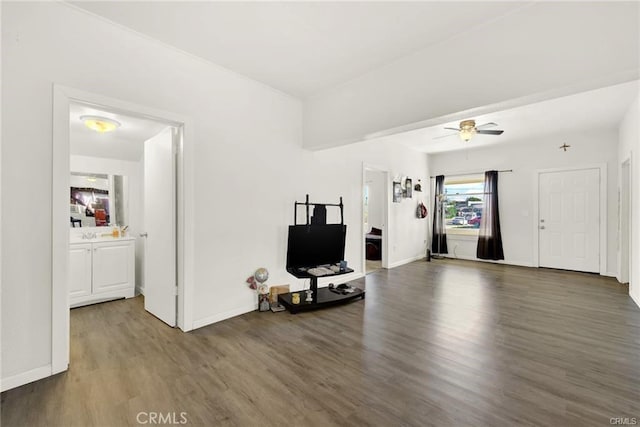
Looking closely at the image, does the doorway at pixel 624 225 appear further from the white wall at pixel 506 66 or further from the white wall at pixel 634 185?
the white wall at pixel 506 66

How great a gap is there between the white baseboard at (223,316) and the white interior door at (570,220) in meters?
6.25

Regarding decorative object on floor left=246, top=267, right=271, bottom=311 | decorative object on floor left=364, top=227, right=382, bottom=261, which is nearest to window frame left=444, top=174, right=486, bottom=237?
decorative object on floor left=364, top=227, right=382, bottom=261

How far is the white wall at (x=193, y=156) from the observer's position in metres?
1.95

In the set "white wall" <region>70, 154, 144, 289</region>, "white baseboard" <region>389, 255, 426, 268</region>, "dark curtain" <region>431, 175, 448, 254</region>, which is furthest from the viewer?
"dark curtain" <region>431, 175, 448, 254</region>

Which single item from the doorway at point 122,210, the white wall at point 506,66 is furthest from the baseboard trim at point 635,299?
the doorway at point 122,210

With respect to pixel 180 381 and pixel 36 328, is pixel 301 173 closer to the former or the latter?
pixel 180 381

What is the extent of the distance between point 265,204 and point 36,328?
2246 millimetres

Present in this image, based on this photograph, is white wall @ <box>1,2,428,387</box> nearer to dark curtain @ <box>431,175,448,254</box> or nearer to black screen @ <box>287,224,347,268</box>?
black screen @ <box>287,224,347,268</box>

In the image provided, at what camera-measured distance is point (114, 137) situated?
3.85 meters

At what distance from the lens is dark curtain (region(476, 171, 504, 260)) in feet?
21.2

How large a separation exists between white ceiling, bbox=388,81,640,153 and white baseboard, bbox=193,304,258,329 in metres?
3.03

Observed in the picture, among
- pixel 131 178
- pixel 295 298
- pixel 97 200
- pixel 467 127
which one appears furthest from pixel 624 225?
pixel 97 200

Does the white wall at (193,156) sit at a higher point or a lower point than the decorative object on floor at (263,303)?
higher

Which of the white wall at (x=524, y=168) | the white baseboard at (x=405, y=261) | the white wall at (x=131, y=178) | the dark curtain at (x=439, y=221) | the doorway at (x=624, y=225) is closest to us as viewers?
the white wall at (x=131, y=178)
